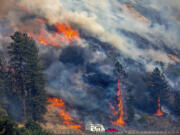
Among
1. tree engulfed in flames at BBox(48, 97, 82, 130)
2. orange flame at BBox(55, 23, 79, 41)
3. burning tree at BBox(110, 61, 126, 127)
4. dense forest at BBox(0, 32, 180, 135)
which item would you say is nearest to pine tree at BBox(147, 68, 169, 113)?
burning tree at BBox(110, 61, 126, 127)

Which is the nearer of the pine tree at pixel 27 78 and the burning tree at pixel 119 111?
the pine tree at pixel 27 78

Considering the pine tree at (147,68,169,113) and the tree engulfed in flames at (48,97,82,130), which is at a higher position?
the pine tree at (147,68,169,113)

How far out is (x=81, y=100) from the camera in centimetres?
6731

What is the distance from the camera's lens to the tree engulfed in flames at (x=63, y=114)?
60.6 metres

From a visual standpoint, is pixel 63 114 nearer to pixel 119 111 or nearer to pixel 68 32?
pixel 119 111

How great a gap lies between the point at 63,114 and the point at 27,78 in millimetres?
15264

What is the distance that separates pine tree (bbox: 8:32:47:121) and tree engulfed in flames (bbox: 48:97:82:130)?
6.77 metres

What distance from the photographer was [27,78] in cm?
5672

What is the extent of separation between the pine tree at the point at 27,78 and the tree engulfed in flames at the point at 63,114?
6.77 m

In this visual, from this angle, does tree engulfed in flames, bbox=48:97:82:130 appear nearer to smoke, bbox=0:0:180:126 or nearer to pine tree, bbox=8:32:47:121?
smoke, bbox=0:0:180:126

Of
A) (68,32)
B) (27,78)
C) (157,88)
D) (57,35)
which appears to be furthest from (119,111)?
(68,32)

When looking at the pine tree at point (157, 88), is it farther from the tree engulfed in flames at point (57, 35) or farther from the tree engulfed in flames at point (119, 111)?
the tree engulfed in flames at point (57, 35)

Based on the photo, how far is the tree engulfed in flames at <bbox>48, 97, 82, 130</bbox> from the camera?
199 ft

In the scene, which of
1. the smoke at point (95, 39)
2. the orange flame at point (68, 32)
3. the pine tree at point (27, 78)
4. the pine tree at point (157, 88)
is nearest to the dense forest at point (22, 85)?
the pine tree at point (27, 78)
